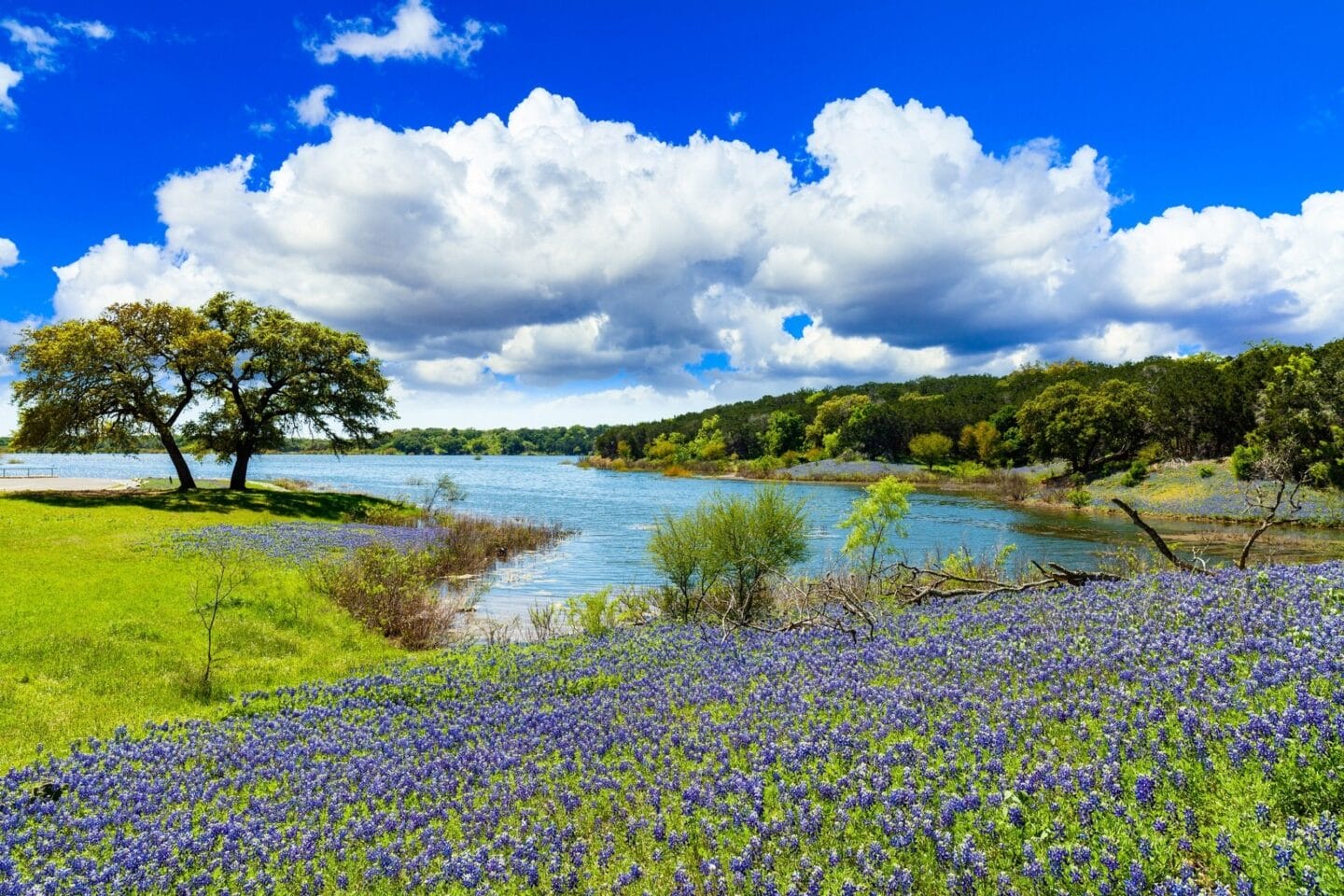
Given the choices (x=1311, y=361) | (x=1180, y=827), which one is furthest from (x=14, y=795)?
(x=1311, y=361)

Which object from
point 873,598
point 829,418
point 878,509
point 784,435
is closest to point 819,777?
point 873,598

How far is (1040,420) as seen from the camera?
93938mm

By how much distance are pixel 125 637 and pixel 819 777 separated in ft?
55.3

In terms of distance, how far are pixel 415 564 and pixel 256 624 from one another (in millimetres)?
5320

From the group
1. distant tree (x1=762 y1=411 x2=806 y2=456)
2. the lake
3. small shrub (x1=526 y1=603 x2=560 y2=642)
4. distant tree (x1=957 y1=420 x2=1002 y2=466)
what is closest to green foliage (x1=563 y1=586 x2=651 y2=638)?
small shrub (x1=526 y1=603 x2=560 y2=642)

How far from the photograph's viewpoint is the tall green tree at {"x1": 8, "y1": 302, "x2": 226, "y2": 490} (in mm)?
39875

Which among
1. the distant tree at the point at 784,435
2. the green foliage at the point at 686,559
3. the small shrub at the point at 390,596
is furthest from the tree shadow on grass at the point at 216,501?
the distant tree at the point at 784,435

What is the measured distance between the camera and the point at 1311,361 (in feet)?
217

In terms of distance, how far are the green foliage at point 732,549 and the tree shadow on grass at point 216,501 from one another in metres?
31.1

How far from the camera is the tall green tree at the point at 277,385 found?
45969 millimetres

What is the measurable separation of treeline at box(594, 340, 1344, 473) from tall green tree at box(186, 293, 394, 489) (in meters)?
79.7

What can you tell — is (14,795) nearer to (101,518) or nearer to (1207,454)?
(101,518)

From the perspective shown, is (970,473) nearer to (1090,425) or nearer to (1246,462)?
(1090,425)

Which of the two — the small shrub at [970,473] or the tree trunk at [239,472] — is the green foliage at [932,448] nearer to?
the small shrub at [970,473]
